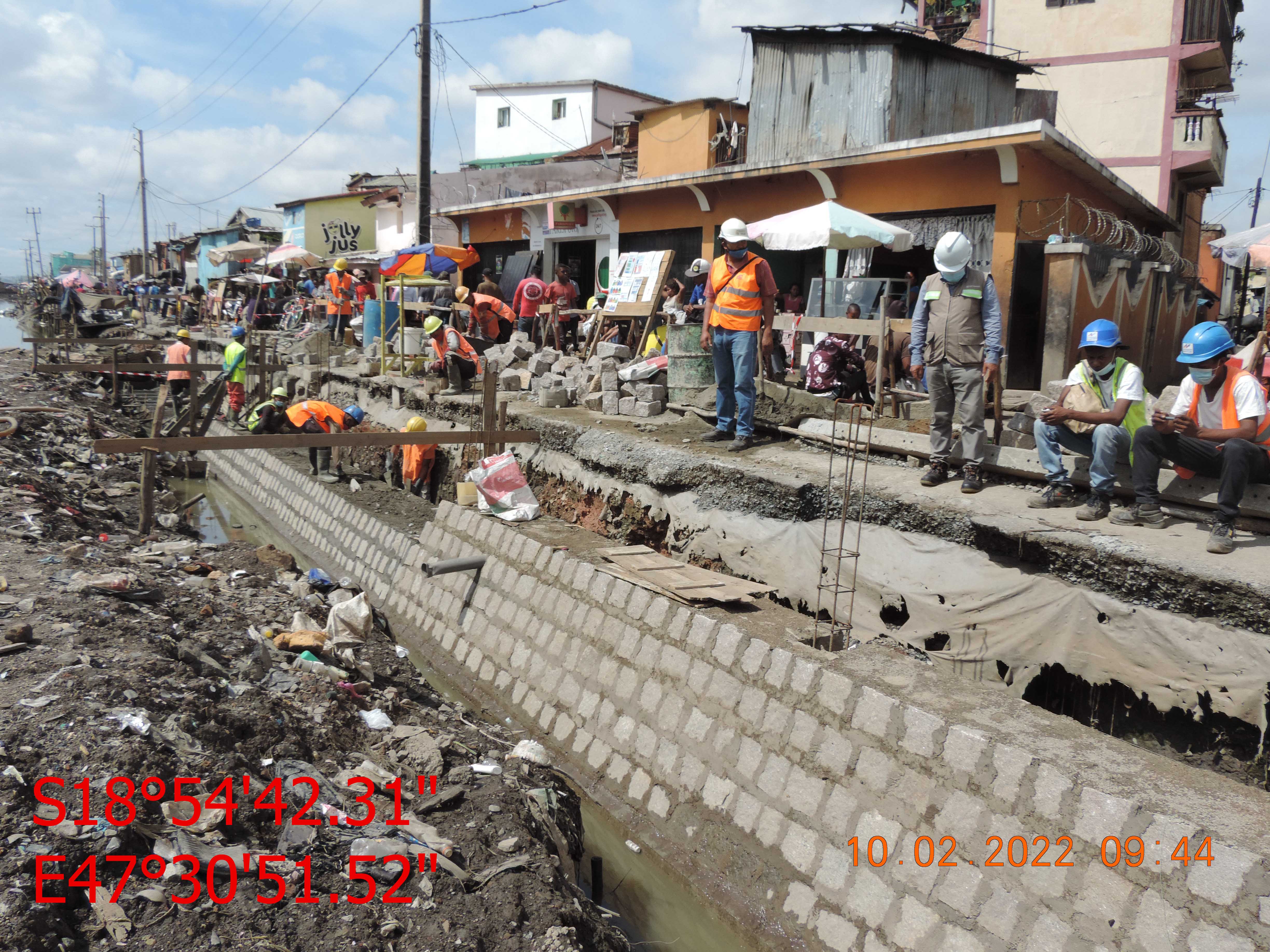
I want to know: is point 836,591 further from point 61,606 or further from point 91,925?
point 61,606

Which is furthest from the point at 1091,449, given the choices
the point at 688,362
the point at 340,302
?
the point at 340,302

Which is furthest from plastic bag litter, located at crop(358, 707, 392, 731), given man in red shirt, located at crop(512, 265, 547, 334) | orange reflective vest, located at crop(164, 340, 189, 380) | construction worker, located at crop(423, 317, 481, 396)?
orange reflective vest, located at crop(164, 340, 189, 380)

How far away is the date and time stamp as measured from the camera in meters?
3.19

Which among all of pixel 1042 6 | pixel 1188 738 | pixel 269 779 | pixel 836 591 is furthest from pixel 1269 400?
pixel 1042 6

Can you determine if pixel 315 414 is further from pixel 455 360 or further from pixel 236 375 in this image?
pixel 236 375

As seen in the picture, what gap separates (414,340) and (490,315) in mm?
1608

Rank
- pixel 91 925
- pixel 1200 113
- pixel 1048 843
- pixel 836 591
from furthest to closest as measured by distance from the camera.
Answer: pixel 1200 113
pixel 836 591
pixel 1048 843
pixel 91 925

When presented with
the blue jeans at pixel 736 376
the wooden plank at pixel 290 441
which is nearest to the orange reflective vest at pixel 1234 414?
the blue jeans at pixel 736 376

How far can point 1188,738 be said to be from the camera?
14.4ft

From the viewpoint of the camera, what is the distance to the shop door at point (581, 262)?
18.4m

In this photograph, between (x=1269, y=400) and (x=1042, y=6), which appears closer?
(x=1269, y=400)

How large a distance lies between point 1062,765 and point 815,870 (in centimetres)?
136

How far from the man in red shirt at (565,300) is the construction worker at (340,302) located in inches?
261

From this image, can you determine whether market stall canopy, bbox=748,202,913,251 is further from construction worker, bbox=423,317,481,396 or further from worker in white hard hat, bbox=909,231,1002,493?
construction worker, bbox=423,317,481,396
